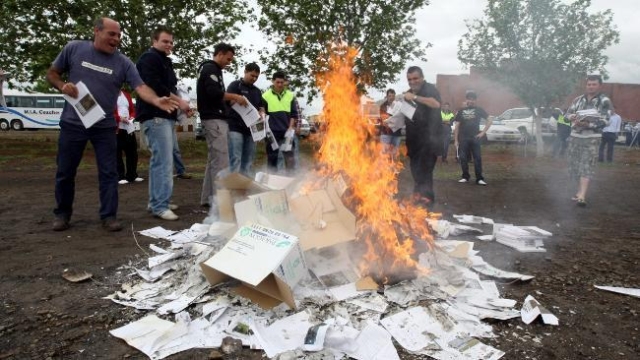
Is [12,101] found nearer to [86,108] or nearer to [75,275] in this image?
[86,108]

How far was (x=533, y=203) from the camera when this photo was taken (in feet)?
24.1

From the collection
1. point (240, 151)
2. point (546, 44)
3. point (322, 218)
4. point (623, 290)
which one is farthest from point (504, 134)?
point (322, 218)

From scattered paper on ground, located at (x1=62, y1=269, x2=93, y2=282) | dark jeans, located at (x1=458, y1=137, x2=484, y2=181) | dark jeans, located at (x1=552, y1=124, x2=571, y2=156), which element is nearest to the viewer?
scattered paper on ground, located at (x1=62, y1=269, x2=93, y2=282)

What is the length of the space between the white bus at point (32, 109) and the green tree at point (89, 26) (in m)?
22.2

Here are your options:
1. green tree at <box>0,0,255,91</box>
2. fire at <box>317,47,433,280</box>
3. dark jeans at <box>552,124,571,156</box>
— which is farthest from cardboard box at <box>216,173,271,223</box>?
dark jeans at <box>552,124,571,156</box>

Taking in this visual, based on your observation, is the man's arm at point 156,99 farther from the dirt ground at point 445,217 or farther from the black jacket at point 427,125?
the black jacket at point 427,125

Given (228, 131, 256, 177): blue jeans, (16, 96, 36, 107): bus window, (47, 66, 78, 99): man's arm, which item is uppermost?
(16, 96, 36, 107): bus window

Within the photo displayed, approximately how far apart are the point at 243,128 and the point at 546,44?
15639 mm

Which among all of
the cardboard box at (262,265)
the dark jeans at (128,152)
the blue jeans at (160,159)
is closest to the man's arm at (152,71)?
the blue jeans at (160,159)

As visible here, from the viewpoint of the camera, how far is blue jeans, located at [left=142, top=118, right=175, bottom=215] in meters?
5.23

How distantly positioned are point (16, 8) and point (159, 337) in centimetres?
1454

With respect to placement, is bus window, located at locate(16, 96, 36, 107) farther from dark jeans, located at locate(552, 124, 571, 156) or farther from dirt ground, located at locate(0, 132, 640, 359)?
dark jeans, located at locate(552, 124, 571, 156)

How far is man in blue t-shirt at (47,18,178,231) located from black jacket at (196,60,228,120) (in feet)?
3.02

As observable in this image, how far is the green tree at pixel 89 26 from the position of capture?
13.0 m
